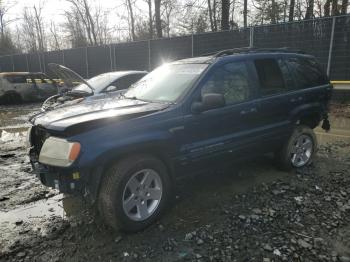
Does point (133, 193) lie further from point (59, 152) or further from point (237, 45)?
point (237, 45)

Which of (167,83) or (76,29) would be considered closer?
(167,83)

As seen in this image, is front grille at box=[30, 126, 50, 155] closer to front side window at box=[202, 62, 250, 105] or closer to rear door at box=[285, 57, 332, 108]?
front side window at box=[202, 62, 250, 105]

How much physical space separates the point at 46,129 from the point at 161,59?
12.4m

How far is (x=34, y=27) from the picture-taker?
162ft

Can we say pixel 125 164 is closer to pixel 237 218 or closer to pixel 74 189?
pixel 74 189

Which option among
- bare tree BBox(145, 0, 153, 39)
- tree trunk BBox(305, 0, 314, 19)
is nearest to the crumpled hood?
tree trunk BBox(305, 0, 314, 19)

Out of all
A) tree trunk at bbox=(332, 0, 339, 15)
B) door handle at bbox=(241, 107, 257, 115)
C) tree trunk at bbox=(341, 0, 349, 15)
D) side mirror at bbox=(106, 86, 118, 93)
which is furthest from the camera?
tree trunk at bbox=(332, 0, 339, 15)

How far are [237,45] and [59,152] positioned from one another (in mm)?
10477

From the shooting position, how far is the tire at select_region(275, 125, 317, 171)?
16.6ft

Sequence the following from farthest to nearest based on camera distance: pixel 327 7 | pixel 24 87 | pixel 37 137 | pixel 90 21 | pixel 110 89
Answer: pixel 90 21 → pixel 327 7 → pixel 24 87 → pixel 110 89 → pixel 37 137

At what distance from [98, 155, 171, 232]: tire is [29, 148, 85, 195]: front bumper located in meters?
0.26

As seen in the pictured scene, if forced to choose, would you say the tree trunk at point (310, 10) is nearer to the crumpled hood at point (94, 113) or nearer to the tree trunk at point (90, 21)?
the crumpled hood at point (94, 113)

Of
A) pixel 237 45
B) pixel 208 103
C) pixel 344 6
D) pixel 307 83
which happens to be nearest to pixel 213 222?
pixel 208 103

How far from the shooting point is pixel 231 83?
4258 mm
